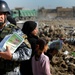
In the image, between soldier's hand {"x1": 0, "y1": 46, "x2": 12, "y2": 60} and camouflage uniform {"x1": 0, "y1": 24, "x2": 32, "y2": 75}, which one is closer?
soldier's hand {"x1": 0, "y1": 46, "x2": 12, "y2": 60}

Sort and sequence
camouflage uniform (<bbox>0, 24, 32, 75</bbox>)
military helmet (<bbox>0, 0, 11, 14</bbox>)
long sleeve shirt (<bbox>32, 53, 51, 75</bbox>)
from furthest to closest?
long sleeve shirt (<bbox>32, 53, 51, 75</bbox>), military helmet (<bbox>0, 0, 11, 14</bbox>), camouflage uniform (<bbox>0, 24, 32, 75</bbox>)

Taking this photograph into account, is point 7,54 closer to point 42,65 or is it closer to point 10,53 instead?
Answer: point 10,53

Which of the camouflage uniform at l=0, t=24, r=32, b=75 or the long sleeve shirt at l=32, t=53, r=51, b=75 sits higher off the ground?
the camouflage uniform at l=0, t=24, r=32, b=75

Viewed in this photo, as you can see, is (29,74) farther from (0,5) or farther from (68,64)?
(68,64)

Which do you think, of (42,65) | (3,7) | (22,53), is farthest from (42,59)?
(3,7)

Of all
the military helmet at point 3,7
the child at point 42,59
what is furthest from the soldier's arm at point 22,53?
the child at point 42,59

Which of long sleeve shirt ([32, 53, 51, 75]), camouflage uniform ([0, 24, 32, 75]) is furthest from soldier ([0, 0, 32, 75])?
long sleeve shirt ([32, 53, 51, 75])

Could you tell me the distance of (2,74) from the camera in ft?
11.0

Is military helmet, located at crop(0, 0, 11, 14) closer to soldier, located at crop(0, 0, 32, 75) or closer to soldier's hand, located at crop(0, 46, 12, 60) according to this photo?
soldier, located at crop(0, 0, 32, 75)

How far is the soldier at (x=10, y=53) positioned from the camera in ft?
10.3

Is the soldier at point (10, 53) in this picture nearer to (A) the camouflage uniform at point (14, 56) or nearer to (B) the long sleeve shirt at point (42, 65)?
(A) the camouflage uniform at point (14, 56)

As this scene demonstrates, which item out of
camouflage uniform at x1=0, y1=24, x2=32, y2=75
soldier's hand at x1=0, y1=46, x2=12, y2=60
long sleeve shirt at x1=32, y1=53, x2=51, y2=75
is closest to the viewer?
soldier's hand at x1=0, y1=46, x2=12, y2=60

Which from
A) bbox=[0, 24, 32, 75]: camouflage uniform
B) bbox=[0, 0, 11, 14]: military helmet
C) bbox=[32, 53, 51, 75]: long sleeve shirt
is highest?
bbox=[0, 0, 11, 14]: military helmet

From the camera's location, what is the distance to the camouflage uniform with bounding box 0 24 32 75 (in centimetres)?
316
